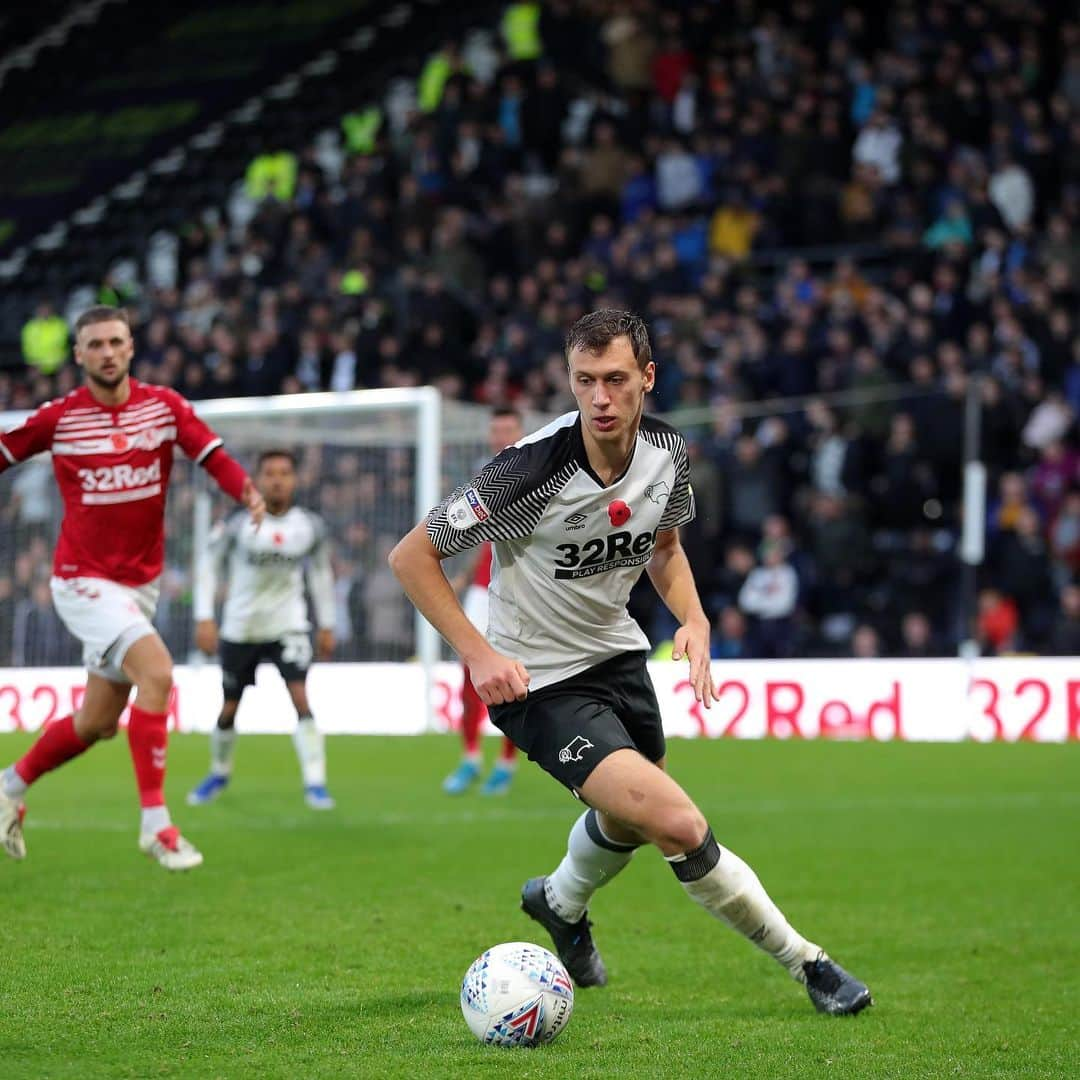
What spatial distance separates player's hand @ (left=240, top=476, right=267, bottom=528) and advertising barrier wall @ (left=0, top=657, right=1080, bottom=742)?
8.82 m

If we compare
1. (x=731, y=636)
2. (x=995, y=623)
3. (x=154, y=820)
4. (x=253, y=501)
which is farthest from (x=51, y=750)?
(x=995, y=623)

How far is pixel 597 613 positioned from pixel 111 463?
317 centimetres

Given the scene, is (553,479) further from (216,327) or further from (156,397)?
(216,327)

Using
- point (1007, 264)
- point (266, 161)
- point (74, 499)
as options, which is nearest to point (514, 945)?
point (74, 499)

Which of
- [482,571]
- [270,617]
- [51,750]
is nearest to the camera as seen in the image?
[51,750]

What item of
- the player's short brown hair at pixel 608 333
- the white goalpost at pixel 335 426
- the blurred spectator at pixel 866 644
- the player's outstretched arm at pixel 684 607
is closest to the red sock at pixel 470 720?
the white goalpost at pixel 335 426

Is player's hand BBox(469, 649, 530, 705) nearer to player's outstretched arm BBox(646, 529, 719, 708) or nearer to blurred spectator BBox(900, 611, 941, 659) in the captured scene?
player's outstretched arm BBox(646, 529, 719, 708)

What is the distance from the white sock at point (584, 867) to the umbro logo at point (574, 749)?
0.56 metres

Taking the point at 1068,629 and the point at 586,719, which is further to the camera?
the point at 1068,629

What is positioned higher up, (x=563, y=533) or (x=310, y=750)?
(x=563, y=533)

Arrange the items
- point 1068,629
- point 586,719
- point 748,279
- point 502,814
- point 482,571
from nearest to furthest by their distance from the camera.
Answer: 1. point 586,719
2. point 502,814
3. point 482,571
4. point 1068,629
5. point 748,279

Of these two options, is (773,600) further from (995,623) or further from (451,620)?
(451,620)

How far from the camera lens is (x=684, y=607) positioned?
5.80 metres

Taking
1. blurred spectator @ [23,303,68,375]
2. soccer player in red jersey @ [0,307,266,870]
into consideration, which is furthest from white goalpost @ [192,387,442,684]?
soccer player in red jersey @ [0,307,266,870]
